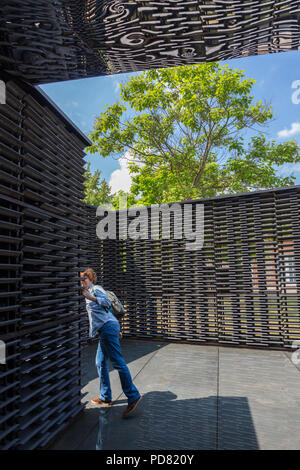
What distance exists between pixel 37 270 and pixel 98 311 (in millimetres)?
1009

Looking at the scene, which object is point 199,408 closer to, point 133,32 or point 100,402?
point 100,402

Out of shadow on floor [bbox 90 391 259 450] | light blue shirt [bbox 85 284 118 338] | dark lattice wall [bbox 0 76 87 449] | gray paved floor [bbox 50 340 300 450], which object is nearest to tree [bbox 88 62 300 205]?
gray paved floor [bbox 50 340 300 450]

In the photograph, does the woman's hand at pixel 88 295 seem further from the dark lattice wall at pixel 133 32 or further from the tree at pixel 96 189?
the tree at pixel 96 189

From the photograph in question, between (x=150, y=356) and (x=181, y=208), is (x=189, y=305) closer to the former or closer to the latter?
(x=150, y=356)

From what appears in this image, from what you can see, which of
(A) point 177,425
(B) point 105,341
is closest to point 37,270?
(B) point 105,341

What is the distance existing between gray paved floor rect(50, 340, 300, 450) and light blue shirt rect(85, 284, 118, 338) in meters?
0.73

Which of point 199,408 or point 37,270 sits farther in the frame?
point 199,408

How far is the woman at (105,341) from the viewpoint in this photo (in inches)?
128

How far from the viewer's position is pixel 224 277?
6.34 metres

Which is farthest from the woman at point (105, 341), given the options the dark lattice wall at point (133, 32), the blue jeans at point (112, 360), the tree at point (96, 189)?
the tree at point (96, 189)

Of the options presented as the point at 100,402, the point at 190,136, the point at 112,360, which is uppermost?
the point at 190,136

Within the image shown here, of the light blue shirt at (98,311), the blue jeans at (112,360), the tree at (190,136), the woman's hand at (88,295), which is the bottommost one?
the blue jeans at (112,360)

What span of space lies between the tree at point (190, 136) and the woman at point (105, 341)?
9171 millimetres

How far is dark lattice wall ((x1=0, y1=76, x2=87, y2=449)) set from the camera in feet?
7.36
